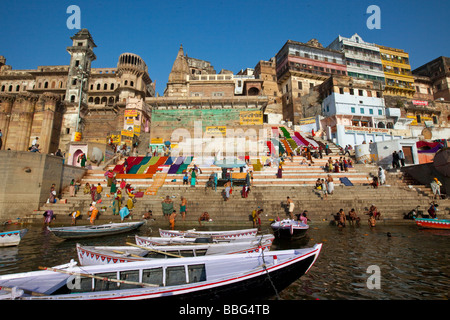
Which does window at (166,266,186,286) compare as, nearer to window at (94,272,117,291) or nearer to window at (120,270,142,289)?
window at (120,270,142,289)

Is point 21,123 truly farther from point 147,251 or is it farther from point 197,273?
point 197,273

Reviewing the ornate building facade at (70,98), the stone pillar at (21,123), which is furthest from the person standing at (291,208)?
the stone pillar at (21,123)

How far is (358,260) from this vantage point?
7.40m

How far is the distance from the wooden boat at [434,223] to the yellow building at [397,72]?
49846mm

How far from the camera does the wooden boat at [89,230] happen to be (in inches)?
411

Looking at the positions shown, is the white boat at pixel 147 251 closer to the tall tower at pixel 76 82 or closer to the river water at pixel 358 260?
the river water at pixel 358 260

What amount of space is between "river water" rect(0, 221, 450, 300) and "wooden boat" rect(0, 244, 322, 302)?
36.1 inches

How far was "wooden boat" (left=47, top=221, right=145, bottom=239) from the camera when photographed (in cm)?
1045

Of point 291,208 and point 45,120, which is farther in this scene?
point 45,120

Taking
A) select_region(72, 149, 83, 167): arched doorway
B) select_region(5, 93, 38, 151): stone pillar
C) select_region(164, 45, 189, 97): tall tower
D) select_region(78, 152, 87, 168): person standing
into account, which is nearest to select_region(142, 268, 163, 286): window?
select_region(78, 152, 87, 168): person standing

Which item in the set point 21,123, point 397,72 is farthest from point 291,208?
point 397,72

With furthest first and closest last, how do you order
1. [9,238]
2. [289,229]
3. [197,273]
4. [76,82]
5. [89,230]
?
[76,82] → [89,230] → [289,229] → [9,238] → [197,273]

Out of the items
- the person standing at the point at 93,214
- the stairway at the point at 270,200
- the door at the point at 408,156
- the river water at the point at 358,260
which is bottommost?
the river water at the point at 358,260

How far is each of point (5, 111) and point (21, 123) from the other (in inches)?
211
